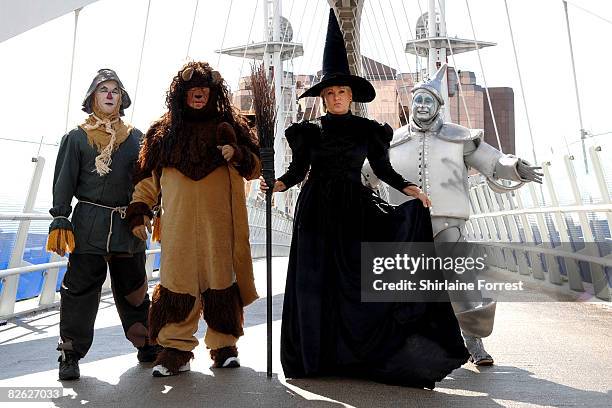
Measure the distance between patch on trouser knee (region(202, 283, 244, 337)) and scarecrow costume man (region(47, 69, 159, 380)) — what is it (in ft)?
1.33

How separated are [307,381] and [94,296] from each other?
3.57 feet

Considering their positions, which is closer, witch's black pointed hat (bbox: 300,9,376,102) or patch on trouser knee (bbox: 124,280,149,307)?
witch's black pointed hat (bbox: 300,9,376,102)

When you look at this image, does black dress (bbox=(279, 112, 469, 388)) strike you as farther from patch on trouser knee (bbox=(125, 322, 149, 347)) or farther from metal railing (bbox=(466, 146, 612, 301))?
metal railing (bbox=(466, 146, 612, 301))

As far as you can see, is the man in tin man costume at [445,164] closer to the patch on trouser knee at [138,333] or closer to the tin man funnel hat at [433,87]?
the tin man funnel hat at [433,87]

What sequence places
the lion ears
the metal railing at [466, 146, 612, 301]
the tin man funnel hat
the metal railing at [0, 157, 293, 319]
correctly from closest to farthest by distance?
the lion ears
the tin man funnel hat
the metal railing at [0, 157, 293, 319]
the metal railing at [466, 146, 612, 301]

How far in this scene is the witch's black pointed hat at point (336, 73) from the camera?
3971 millimetres

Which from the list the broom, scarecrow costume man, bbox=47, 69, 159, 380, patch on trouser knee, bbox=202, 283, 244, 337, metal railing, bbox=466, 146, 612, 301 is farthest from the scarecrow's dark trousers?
metal railing, bbox=466, 146, 612, 301

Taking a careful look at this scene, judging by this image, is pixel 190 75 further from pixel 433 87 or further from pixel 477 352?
pixel 477 352

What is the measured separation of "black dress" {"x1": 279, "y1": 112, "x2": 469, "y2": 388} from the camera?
3.68 metres

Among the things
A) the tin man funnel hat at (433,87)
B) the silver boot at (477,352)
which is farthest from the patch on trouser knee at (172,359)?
the tin man funnel hat at (433,87)

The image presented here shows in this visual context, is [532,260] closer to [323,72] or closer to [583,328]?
[583,328]

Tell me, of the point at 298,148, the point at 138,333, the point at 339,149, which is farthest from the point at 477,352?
the point at 138,333

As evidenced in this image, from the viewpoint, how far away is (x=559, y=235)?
8.03m

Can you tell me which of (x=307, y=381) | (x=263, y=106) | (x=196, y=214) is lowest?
(x=307, y=381)
